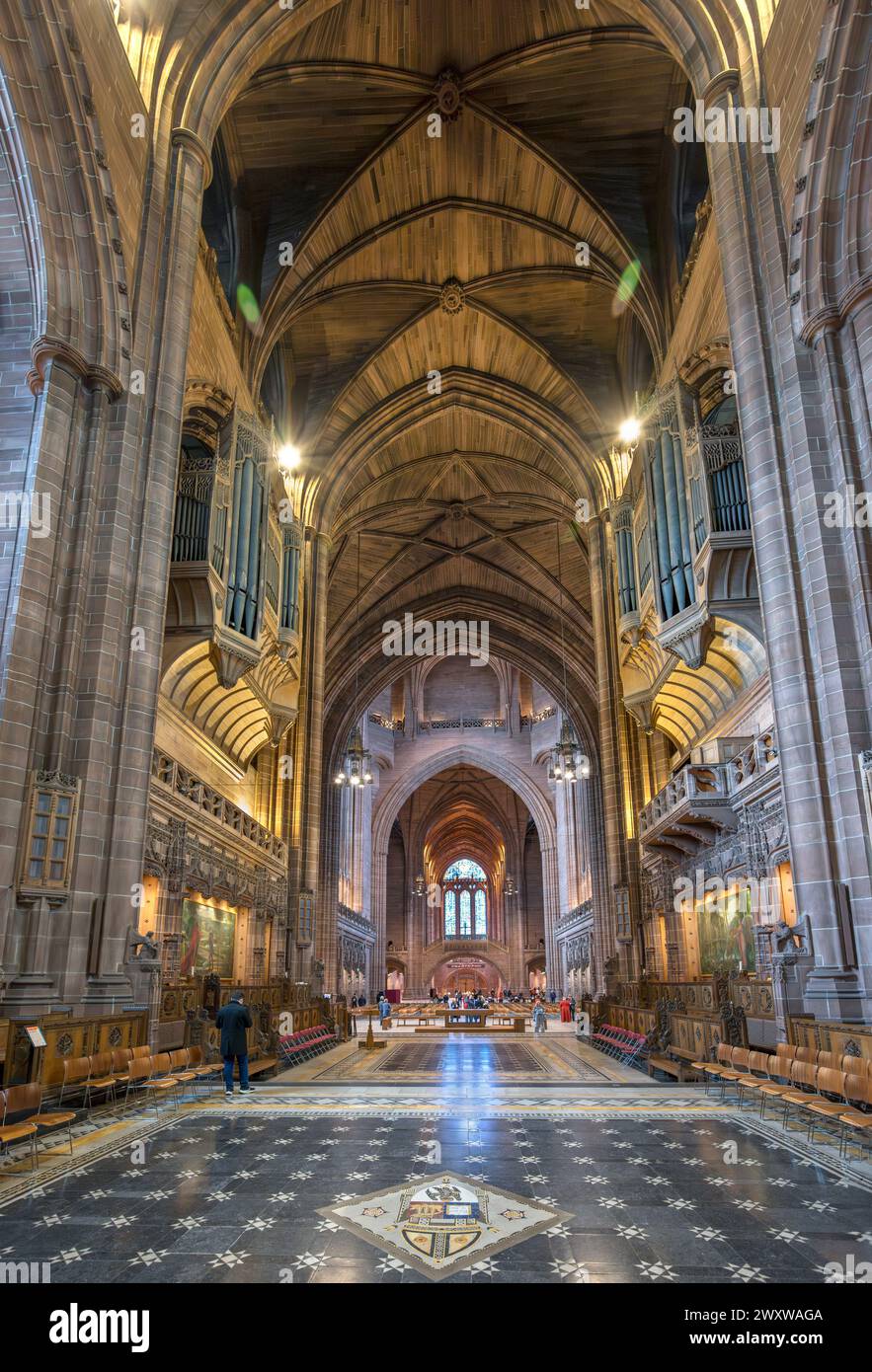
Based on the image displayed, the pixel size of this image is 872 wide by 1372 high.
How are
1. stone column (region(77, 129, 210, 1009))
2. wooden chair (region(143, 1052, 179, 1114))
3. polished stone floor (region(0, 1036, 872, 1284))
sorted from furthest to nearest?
stone column (region(77, 129, 210, 1009)) → wooden chair (region(143, 1052, 179, 1114)) → polished stone floor (region(0, 1036, 872, 1284))

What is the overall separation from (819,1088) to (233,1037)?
6.37 m

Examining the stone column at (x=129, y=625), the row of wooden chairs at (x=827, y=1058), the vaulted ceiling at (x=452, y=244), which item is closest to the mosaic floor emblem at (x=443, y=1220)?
the row of wooden chairs at (x=827, y=1058)

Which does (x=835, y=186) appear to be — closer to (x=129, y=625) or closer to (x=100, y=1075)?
(x=129, y=625)

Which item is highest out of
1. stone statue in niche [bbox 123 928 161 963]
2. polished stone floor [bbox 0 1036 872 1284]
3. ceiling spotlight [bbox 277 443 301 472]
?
ceiling spotlight [bbox 277 443 301 472]

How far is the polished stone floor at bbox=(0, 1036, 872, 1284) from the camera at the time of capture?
413 cm

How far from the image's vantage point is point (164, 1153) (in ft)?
22.0

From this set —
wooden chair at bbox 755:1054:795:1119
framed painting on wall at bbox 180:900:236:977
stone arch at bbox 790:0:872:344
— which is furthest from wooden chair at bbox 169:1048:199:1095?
stone arch at bbox 790:0:872:344

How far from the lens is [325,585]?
82.4 feet

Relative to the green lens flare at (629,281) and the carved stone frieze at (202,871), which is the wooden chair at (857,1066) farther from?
the green lens flare at (629,281)

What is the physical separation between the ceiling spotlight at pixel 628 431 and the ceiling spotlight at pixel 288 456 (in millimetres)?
8824

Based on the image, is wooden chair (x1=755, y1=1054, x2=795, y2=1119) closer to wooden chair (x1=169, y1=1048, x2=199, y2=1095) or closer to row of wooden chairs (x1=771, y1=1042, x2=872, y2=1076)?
row of wooden chairs (x1=771, y1=1042, x2=872, y2=1076)

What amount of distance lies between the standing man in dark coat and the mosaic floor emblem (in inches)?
193

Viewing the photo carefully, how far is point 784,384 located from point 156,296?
8367 mm

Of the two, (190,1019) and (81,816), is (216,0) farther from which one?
(190,1019)
